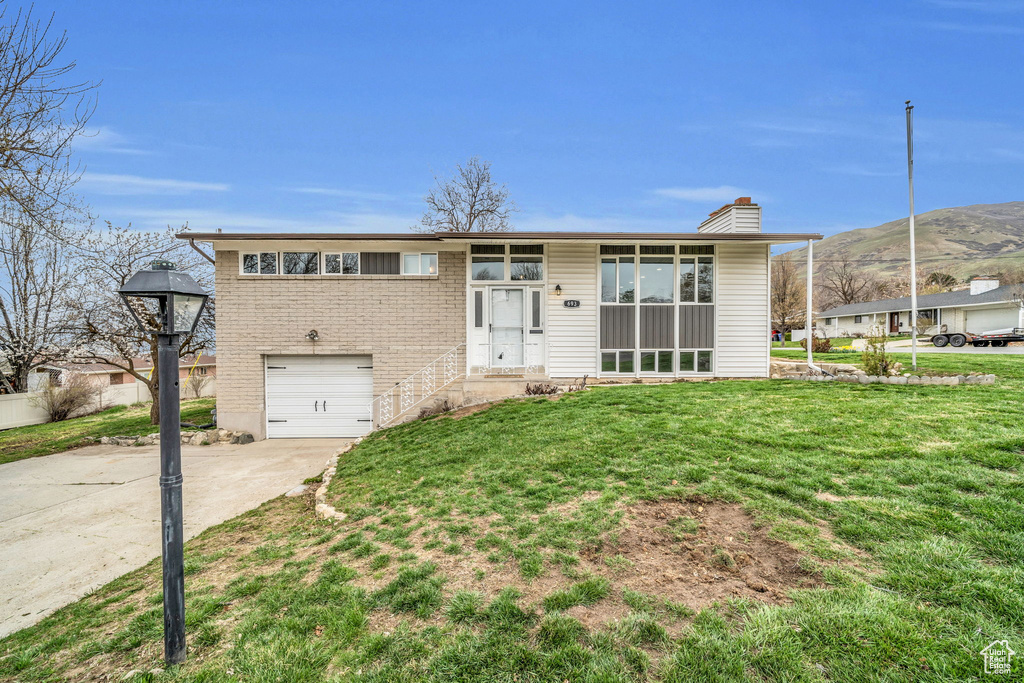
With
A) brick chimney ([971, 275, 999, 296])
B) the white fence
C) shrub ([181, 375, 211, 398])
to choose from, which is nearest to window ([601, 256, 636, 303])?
shrub ([181, 375, 211, 398])

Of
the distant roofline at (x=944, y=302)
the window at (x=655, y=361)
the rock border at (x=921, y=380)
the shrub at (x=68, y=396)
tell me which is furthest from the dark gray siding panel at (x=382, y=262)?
the distant roofline at (x=944, y=302)

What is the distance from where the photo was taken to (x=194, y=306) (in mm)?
2723

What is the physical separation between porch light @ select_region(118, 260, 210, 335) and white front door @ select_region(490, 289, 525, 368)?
8.11m

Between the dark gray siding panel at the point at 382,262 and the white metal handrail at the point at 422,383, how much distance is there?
265 cm

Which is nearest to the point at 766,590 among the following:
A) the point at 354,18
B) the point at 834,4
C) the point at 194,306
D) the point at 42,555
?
the point at 194,306

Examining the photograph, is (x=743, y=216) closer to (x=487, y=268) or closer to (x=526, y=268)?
(x=526, y=268)

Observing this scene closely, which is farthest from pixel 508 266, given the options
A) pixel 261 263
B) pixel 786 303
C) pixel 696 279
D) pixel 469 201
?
pixel 786 303

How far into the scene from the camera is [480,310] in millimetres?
10625

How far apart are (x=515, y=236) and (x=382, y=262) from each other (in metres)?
3.66

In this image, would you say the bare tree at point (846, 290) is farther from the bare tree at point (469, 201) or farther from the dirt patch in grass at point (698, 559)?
the dirt patch in grass at point (698, 559)

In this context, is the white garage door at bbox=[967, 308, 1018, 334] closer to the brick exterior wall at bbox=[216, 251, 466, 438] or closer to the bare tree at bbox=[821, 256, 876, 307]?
the bare tree at bbox=[821, 256, 876, 307]

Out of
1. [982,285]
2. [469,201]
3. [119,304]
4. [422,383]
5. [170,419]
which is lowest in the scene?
[422,383]

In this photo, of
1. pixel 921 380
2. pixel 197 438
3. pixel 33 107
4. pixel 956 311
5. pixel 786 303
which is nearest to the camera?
pixel 33 107

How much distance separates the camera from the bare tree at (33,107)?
5812 mm
